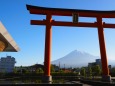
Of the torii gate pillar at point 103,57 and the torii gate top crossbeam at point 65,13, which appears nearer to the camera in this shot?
the torii gate pillar at point 103,57

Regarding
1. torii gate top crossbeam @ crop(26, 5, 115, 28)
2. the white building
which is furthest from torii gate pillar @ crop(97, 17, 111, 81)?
the white building

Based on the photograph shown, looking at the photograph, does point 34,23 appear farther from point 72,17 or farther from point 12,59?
point 12,59

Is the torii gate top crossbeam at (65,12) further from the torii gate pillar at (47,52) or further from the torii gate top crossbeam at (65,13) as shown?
the torii gate pillar at (47,52)

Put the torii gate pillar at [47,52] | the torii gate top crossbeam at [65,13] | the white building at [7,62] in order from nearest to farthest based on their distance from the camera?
the torii gate pillar at [47,52]
the torii gate top crossbeam at [65,13]
the white building at [7,62]

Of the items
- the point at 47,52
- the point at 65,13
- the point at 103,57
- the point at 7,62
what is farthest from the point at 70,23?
the point at 7,62

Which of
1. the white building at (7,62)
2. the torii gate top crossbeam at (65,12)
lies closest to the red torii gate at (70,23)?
the torii gate top crossbeam at (65,12)

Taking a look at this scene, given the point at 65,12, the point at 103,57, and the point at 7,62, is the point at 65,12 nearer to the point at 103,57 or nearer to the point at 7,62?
the point at 103,57

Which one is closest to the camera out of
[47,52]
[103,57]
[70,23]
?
[47,52]

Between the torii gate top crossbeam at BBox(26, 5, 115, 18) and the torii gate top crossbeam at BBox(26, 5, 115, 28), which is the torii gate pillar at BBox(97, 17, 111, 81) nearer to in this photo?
the torii gate top crossbeam at BBox(26, 5, 115, 28)

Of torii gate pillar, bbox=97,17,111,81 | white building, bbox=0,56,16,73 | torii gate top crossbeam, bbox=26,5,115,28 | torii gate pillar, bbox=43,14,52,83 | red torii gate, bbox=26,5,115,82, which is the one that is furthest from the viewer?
white building, bbox=0,56,16,73

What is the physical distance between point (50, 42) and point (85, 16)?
180 inches

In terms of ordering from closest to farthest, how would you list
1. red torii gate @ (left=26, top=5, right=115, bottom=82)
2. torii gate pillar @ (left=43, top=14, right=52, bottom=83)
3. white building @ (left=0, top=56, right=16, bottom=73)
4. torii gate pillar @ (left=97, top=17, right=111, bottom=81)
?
torii gate pillar @ (left=43, top=14, right=52, bottom=83) < red torii gate @ (left=26, top=5, right=115, bottom=82) < torii gate pillar @ (left=97, top=17, right=111, bottom=81) < white building @ (left=0, top=56, right=16, bottom=73)

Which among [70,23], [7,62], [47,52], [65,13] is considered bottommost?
[47,52]

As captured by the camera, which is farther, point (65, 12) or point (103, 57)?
point (65, 12)
